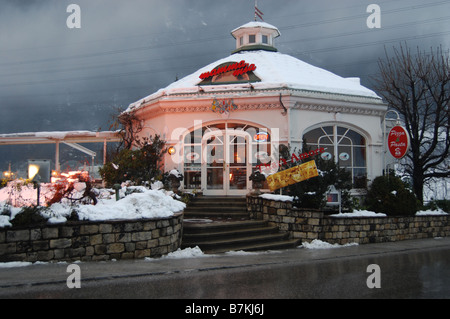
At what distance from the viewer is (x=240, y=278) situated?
6.56 m

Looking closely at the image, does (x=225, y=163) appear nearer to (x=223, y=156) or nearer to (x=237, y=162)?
(x=223, y=156)

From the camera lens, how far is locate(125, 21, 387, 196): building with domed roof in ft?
49.1

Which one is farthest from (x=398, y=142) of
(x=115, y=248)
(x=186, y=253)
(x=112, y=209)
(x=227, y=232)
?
(x=115, y=248)

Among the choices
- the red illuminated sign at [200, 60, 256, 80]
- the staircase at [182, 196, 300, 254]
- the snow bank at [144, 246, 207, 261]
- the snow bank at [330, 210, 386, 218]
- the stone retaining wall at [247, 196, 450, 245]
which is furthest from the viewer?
the red illuminated sign at [200, 60, 256, 80]

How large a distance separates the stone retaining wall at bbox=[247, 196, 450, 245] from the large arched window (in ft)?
9.12

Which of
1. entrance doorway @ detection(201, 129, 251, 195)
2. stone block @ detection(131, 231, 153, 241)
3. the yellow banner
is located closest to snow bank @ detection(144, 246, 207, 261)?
stone block @ detection(131, 231, 153, 241)

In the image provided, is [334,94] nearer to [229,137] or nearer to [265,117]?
[265,117]

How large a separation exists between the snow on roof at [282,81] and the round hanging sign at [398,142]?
2004 millimetres

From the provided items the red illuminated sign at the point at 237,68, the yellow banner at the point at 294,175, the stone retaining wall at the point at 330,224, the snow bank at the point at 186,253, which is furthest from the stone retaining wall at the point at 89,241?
the red illuminated sign at the point at 237,68

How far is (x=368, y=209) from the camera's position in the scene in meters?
14.2

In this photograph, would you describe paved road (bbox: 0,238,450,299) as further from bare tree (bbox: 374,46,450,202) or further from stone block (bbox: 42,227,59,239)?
bare tree (bbox: 374,46,450,202)

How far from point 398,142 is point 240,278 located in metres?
10.7
